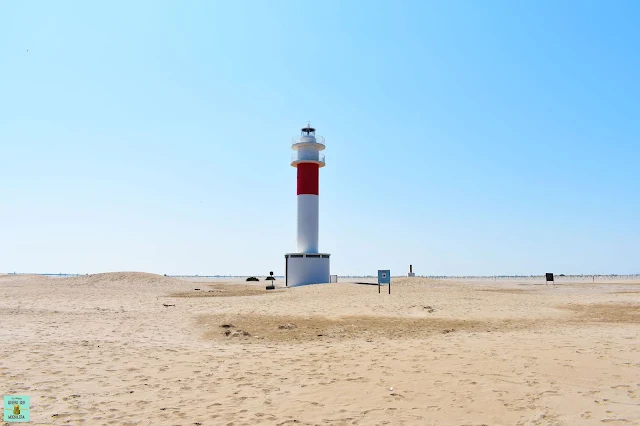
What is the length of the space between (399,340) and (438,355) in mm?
2442

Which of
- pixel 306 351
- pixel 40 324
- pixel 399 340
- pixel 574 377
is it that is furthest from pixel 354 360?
pixel 40 324

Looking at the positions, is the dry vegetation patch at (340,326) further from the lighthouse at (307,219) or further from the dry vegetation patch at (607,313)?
the lighthouse at (307,219)

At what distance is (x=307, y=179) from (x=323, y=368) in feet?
103

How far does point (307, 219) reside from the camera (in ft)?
131

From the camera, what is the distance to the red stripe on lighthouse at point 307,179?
40.6 m

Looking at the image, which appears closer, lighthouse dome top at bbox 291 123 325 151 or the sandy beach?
the sandy beach

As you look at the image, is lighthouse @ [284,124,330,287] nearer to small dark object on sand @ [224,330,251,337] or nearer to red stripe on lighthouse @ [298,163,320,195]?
red stripe on lighthouse @ [298,163,320,195]

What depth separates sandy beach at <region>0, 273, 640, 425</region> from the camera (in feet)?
23.6

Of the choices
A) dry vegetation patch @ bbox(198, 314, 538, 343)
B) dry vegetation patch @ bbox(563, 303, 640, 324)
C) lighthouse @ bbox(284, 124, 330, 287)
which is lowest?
dry vegetation patch @ bbox(563, 303, 640, 324)

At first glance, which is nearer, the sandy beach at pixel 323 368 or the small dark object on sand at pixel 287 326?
the sandy beach at pixel 323 368

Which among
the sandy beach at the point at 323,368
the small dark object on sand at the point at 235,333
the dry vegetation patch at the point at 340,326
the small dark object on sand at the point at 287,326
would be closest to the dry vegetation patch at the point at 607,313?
the sandy beach at the point at 323,368

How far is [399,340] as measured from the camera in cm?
1358

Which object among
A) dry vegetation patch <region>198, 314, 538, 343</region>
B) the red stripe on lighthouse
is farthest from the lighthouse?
dry vegetation patch <region>198, 314, 538, 343</region>

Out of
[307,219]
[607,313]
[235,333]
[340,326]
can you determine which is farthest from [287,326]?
[307,219]
